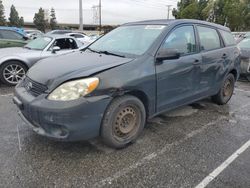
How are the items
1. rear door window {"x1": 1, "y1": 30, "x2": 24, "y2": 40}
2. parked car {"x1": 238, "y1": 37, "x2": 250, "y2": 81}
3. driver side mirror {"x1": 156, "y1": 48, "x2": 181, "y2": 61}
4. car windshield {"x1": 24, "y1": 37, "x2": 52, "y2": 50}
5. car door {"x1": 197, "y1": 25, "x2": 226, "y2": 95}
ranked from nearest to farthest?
driver side mirror {"x1": 156, "y1": 48, "x2": 181, "y2": 61}
car door {"x1": 197, "y1": 25, "x2": 226, "y2": 95}
car windshield {"x1": 24, "y1": 37, "x2": 52, "y2": 50}
parked car {"x1": 238, "y1": 37, "x2": 250, "y2": 81}
rear door window {"x1": 1, "y1": 30, "x2": 24, "y2": 40}

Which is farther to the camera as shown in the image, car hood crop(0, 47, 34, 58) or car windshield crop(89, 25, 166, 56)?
car hood crop(0, 47, 34, 58)

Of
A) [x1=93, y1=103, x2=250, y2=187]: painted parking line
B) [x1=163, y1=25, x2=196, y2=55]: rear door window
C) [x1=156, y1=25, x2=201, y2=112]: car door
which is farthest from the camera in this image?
[x1=163, y1=25, x2=196, y2=55]: rear door window

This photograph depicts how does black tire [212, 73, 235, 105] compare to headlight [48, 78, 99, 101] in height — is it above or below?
below

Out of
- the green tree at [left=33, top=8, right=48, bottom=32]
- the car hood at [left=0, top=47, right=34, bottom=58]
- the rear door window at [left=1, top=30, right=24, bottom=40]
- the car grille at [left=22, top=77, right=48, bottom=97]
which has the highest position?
the green tree at [left=33, top=8, right=48, bottom=32]

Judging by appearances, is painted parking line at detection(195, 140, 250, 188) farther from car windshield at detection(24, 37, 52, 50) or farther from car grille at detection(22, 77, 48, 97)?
car windshield at detection(24, 37, 52, 50)

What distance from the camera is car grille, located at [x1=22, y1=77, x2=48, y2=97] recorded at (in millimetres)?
2941

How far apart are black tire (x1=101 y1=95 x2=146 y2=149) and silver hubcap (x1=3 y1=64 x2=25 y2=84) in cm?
429

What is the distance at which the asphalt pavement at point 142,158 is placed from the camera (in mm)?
2631

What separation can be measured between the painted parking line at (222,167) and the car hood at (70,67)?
5.43ft

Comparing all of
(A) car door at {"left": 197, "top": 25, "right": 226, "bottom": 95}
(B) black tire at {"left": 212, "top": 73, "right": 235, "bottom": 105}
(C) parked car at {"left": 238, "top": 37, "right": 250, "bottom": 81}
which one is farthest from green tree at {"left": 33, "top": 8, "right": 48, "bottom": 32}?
(A) car door at {"left": 197, "top": 25, "right": 226, "bottom": 95}

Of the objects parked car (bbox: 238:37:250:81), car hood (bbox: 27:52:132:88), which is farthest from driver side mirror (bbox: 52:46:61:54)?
parked car (bbox: 238:37:250:81)

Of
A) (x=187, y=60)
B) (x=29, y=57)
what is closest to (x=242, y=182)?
(x=187, y=60)

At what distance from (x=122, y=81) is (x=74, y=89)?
59 centimetres

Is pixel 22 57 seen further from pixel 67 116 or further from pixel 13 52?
pixel 67 116
